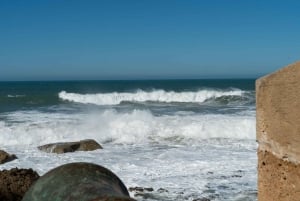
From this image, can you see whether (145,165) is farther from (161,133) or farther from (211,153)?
(161,133)

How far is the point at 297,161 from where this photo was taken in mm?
2209

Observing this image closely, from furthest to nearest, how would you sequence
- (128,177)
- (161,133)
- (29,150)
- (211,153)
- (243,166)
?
1. (161,133)
2. (29,150)
3. (211,153)
4. (243,166)
5. (128,177)

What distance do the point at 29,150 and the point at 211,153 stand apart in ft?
17.1

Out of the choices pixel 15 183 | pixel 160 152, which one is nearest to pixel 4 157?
pixel 160 152

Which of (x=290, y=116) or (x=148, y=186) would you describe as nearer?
(x=290, y=116)

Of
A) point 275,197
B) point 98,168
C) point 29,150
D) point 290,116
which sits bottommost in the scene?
point 29,150

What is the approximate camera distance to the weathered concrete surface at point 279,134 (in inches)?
87.0

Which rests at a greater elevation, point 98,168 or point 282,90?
point 282,90

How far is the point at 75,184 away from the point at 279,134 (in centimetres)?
106

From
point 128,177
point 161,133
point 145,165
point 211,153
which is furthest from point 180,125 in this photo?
point 128,177

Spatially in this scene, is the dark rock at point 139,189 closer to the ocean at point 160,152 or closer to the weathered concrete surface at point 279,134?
the ocean at point 160,152

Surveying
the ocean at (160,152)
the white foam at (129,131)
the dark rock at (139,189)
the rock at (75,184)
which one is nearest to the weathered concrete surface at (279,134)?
the rock at (75,184)

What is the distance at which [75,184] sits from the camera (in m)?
2.21

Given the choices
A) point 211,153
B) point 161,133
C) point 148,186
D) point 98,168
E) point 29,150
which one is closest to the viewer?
point 98,168
